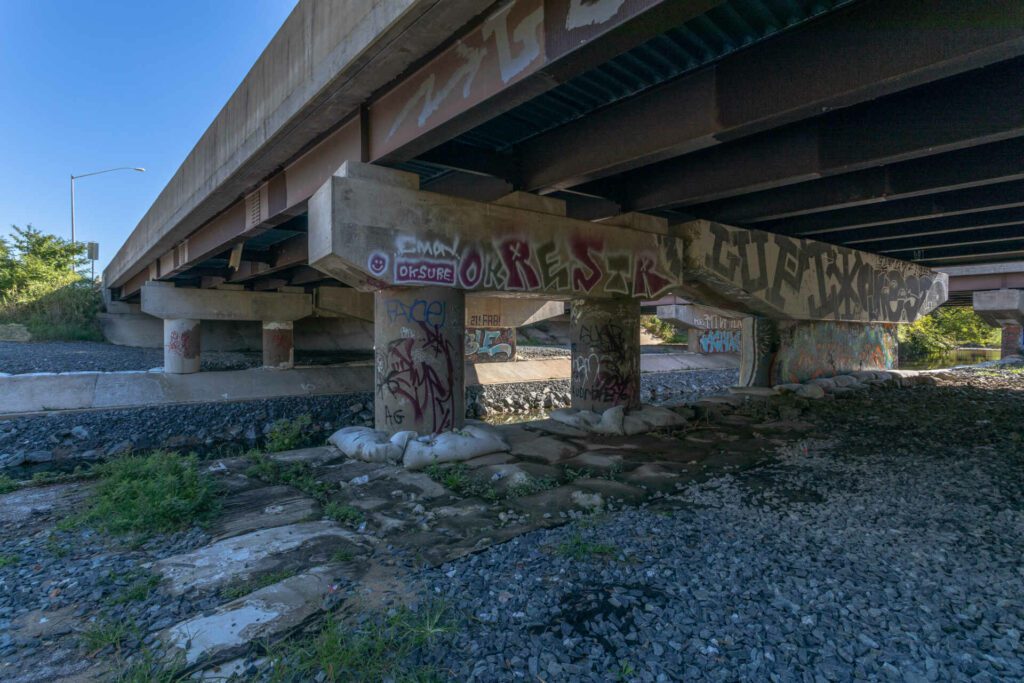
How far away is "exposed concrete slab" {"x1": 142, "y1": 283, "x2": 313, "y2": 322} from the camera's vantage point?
64.3 feet

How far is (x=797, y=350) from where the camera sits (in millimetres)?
15758

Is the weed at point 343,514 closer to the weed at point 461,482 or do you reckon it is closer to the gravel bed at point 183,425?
the weed at point 461,482

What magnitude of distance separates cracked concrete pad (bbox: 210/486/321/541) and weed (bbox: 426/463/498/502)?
1606mm

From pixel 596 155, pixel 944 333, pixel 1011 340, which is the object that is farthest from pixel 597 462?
pixel 944 333

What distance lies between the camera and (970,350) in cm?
5703

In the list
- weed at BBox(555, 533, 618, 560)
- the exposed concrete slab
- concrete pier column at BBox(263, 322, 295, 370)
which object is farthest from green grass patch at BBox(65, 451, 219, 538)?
concrete pier column at BBox(263, 322, 295, 370)

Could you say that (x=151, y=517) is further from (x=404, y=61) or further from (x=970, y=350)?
(x=970, y=350)

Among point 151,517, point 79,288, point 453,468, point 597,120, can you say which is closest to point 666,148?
point 597,120

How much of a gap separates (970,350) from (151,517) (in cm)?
7350

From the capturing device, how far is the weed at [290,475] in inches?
265

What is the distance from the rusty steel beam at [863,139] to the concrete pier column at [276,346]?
58.7 ft

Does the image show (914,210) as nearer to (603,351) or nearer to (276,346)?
(603,351)

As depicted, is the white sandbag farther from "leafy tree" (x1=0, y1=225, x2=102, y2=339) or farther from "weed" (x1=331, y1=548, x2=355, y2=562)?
"leafy tree" (x1=0, y1=225, x2=102, y2=339)

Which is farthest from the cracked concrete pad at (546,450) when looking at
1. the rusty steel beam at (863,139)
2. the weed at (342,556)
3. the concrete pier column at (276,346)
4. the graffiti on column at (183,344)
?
the graffiti on column at (183,344)
